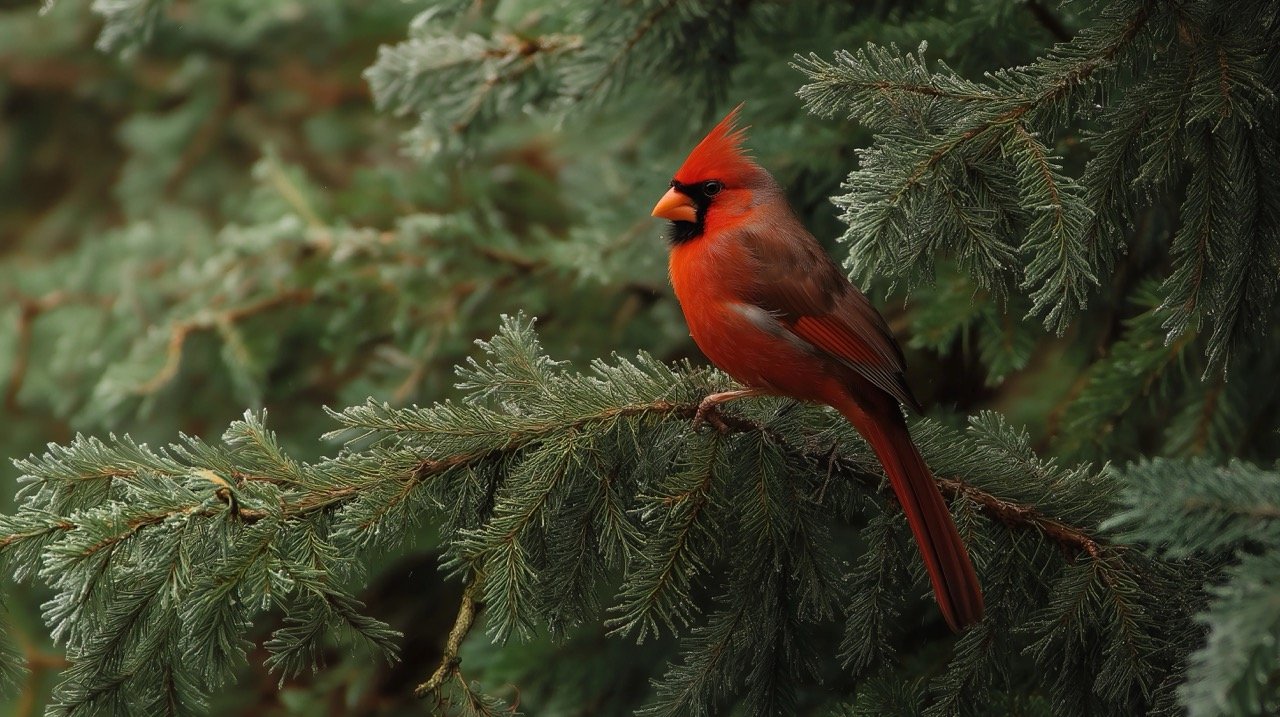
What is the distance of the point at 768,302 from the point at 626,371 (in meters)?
0.56

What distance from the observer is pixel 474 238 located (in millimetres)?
3539

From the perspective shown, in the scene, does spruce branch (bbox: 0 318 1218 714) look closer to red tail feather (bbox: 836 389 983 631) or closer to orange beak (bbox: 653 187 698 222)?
red tail feather (bbox: 836 389 983 631)

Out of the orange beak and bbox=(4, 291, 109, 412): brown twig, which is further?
bbox=(4, 291, 109, 412): brown twig

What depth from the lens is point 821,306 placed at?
8.11ft

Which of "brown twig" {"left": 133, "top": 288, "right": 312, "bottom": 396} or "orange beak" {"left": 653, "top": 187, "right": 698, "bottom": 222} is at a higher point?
"orange beak" {"left": 653, "top": 187, "right": 698, "bottom": 222}

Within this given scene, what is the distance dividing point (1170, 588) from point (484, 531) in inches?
42.5

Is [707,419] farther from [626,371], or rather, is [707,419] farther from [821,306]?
[821,306]

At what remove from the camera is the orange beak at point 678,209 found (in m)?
2.68

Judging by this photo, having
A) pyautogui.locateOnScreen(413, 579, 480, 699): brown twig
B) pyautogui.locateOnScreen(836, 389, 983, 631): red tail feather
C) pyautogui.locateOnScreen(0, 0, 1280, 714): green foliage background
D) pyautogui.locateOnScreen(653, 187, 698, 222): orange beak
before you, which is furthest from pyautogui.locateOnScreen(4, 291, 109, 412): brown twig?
pyautogui.locateOnScreen(836, 389, 983, 631): red tail feather

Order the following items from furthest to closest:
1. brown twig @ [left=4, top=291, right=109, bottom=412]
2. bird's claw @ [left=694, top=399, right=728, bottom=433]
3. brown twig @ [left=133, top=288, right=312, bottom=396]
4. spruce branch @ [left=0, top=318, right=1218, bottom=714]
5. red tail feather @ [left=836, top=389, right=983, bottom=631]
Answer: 1. brown twig @ [left=4, top=291, right=109, bottom=412]
2. brown twig @ [left=133, top=288, right=312, bottom=396]
3. bird's claw @ [left=694, top=399, right=728, bottom=433]
4. red tail feather @ [left=836, top=389, right=983, bottom=631]
5. spruce branch @ [left=0, top=318, right=1218, bottom=714]

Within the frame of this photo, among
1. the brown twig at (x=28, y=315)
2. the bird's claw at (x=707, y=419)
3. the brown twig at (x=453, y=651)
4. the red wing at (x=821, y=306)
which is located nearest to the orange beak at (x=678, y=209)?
the red wing at (x=821, y=306)

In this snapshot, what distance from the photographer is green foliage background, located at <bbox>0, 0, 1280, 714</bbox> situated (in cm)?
164

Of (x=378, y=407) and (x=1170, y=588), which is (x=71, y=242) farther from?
(x=1170, y=588)

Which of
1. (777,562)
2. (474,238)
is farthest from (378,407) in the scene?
(474,238)
